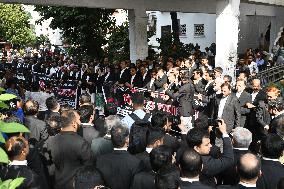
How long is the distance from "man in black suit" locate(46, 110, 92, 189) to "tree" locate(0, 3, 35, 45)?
33586 millimetres

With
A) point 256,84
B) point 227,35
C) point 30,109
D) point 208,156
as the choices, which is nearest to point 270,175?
point 208,156

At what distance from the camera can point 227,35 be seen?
46.6 ft

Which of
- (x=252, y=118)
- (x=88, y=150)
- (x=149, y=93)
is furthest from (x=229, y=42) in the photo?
(x=88, y=150)

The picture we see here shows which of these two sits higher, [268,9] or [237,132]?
[268,9]

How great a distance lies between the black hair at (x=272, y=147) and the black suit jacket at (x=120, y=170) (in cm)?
141

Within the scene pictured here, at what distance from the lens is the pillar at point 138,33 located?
18531mm

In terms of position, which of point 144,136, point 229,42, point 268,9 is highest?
point 268,9

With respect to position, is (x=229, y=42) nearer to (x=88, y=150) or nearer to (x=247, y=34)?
(x=88, y=150)

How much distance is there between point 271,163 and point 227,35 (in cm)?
986

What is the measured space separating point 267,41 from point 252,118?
70.0 feet

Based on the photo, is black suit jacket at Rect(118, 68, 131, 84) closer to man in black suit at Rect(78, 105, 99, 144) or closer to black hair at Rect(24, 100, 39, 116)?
black hair at Rect(24, 100, 39, 116)

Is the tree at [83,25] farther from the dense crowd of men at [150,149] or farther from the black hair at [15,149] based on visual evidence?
the black hair at [15,149]

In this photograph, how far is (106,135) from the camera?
21.2ft

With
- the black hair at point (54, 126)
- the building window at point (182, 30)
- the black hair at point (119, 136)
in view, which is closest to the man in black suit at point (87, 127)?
the black hair at point (54, 126)
